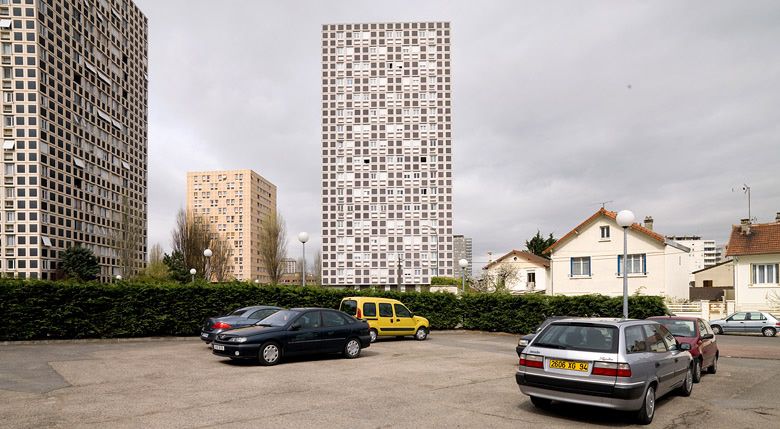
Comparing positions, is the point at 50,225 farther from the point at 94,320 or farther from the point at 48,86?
the point at 94,320

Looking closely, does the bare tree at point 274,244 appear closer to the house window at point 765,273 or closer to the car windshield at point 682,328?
the house window at point 765,273

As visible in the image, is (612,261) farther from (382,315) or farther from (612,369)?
(612,369)

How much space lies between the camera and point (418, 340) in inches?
932

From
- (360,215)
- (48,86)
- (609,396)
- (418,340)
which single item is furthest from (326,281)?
(609,396)

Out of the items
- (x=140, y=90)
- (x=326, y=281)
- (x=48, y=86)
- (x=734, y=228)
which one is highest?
(x=140, y=90)

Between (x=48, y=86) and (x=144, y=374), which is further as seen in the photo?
(x=48, y=86)

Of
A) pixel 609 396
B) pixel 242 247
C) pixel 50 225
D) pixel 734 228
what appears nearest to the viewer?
pixel 609 396

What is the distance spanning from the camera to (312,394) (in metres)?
10.2

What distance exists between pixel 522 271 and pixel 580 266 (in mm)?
20210

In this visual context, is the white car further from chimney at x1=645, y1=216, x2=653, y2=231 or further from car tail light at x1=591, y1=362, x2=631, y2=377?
car tail light at x1=591, y1=362, x2=631, y2=377

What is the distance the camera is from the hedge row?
2042 centimetres

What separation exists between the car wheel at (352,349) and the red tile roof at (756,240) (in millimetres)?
35511

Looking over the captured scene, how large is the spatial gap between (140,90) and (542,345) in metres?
97.8

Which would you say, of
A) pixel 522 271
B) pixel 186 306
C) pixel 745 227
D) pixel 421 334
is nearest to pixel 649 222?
pixel 745 227
